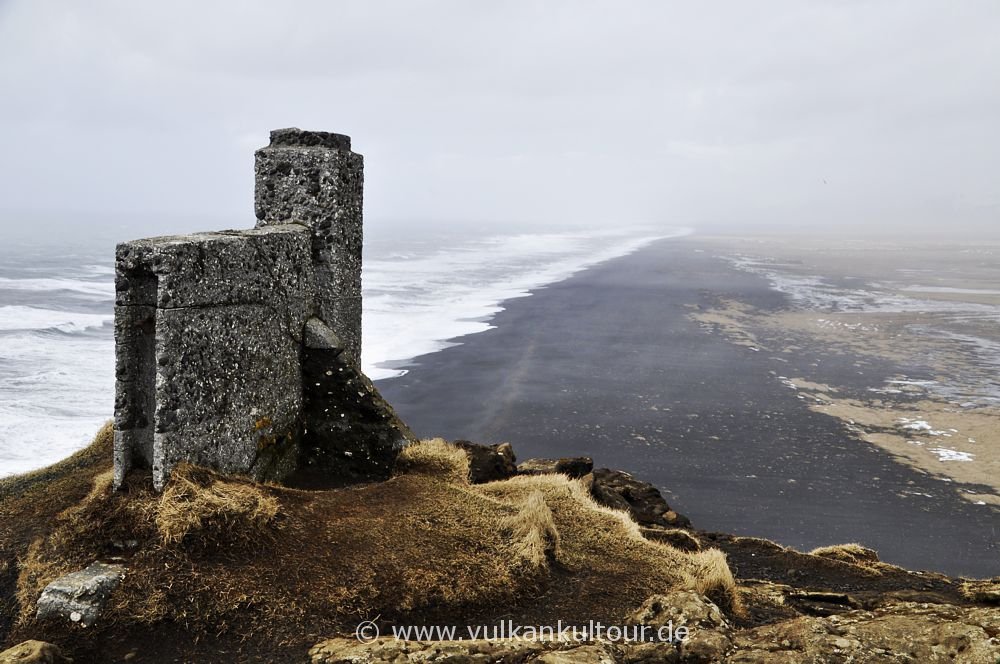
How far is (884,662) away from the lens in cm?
584

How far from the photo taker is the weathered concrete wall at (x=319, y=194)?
29.7 ft

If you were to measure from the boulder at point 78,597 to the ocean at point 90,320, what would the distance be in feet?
36.8

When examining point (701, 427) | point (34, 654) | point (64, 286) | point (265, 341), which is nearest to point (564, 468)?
point (265, 341)

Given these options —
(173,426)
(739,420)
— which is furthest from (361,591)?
(739,420)

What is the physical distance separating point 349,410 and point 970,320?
142 feet

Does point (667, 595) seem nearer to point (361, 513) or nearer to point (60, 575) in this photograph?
point (361, 513)

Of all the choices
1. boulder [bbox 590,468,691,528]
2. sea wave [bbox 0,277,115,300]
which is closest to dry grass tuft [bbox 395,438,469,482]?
boulder [bbox 590,468,691,528]

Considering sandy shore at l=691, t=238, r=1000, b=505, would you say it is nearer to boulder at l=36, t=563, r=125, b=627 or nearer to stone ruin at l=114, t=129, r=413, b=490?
stone ruin at l=114, t=129, r=413, b=490

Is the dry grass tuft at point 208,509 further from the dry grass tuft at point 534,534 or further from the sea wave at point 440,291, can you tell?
the sea wave at point 440,291

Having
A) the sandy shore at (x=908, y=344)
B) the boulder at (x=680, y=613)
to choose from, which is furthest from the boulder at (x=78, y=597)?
the sandy shore at (x=908, y=344)

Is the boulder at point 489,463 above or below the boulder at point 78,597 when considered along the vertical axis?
below

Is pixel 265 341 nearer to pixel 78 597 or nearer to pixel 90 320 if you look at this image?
pixel 78 597

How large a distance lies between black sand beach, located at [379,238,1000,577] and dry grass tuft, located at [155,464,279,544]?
11234 mm

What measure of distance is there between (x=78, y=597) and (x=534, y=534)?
12.6 feet
